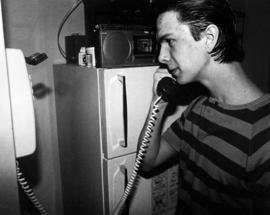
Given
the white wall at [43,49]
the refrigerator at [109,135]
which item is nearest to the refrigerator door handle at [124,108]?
the refrigerator at [109,135]

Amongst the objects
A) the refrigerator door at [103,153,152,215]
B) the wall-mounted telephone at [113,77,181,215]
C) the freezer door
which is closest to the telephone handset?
the wall-mounted telephone at [113,77,181,215]

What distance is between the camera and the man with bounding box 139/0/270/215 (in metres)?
0.92

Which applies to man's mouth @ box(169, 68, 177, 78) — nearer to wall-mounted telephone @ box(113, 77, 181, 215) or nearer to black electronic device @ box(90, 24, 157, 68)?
wall-mounted telephone @ box(113, 77, 181, 215)

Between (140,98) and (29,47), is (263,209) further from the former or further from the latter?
(29,47)

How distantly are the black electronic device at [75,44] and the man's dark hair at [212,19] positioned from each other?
0.56m

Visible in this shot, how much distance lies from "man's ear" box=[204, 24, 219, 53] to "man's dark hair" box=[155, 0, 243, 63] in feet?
0.05

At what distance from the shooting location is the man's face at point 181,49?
1042mm

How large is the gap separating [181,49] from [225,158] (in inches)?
17.2

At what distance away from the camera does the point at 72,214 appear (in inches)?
67.1

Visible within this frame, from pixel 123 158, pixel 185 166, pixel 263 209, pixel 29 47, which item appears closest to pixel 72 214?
pixel 123 158

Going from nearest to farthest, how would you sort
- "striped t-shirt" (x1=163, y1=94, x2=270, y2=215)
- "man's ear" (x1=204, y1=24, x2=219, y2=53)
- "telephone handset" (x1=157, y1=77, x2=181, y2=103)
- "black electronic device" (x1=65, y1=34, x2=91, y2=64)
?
"striped t-shirt" (x1=163, y1=94, x2=270, y2=215) < "man's ear" (x1=204, y1=24, x2=219, y2=53) < "telephone handset" (x1=157, y1=77, x2=181, y2=103) < "black electronic device" (x1=65, y1=34, x2=91, y2=64)

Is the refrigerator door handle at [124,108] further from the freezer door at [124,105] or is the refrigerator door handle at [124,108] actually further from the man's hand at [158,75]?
the man's hand at [158,75]

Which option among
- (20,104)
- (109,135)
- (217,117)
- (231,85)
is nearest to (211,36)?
(231,85)

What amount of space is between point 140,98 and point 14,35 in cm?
84
